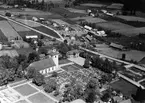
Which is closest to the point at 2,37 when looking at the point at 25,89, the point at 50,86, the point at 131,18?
the point at 25,89

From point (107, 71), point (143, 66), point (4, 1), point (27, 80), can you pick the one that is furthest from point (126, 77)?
point (4, 1)

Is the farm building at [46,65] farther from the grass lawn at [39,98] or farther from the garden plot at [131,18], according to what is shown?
the garden plot at [131,18]

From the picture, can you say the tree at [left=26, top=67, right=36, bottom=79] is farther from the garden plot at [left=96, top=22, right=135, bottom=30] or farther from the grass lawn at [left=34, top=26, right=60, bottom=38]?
the garden plot at [left=96, top=22, right=135, bottom=30]

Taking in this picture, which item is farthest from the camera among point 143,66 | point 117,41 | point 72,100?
point 117,41

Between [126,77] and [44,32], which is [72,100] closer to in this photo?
[126,77]

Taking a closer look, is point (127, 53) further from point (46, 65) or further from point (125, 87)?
point (46, 65)

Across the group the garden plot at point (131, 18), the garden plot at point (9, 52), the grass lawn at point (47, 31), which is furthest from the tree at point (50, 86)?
the garden plot at point (131, 18)

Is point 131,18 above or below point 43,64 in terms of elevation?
above
